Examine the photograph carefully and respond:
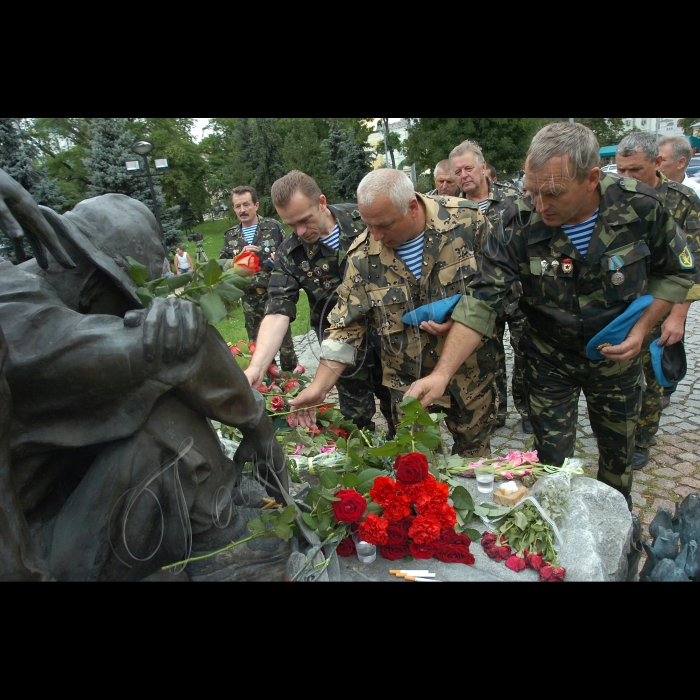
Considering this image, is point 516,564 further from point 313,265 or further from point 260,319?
point 260,319

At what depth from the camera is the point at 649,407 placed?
441 cm

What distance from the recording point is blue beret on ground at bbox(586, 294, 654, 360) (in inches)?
112

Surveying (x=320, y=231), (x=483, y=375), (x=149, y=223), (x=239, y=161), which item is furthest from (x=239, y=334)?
(x=239, y=161)

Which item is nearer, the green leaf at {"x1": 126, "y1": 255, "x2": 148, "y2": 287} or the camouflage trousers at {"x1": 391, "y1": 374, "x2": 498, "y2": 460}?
the green leaf at {"x1": 126, "y1": 255, "x2": 148, "y2": 287}

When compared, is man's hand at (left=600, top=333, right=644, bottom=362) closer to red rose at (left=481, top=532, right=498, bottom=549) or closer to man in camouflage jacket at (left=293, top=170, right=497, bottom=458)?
man in camouflage jacket at (left=293, top=170, right=497, bottom=458)

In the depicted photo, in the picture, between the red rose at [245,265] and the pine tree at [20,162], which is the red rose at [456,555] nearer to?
the red rose at [245,265]

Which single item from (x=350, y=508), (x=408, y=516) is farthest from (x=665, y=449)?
(x=350, y=508)

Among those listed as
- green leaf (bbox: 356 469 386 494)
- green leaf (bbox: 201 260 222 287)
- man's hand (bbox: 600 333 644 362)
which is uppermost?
green leaf (bbox: 201 260 222 287)

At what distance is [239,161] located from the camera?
94.1 feet

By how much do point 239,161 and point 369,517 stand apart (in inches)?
1130

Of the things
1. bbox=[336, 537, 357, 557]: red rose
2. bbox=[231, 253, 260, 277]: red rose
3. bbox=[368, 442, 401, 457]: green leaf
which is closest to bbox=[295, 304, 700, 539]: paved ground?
bbox=[368, 442, 401, 457]: green leaf

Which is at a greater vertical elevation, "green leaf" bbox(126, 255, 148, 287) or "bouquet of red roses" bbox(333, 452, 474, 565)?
"green leaf" bbox(126, 255, 148, 287)

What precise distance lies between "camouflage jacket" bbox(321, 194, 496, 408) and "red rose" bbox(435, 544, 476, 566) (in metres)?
1.32

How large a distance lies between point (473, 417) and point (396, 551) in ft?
4.67
